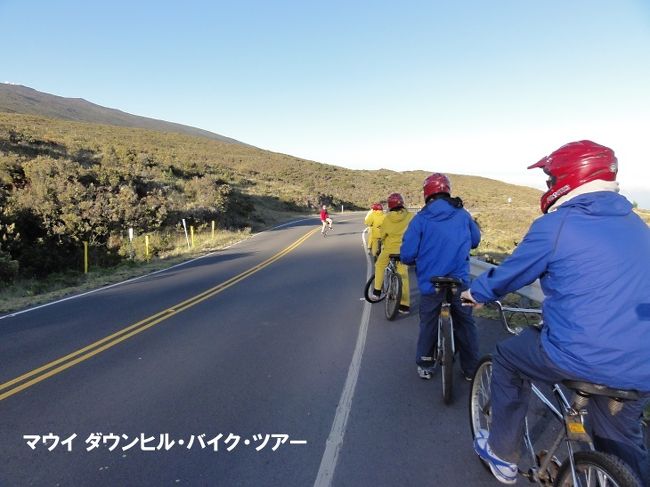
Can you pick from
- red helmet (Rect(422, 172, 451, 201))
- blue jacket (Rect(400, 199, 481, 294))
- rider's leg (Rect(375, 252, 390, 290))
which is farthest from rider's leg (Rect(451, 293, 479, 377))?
rider's leg (Rect(375, 252, 390, 290))

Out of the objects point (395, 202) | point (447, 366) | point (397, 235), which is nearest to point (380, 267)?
point (397, 235)

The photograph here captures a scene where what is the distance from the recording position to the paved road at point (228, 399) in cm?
353

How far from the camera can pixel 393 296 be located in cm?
786

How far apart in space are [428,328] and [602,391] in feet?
8.54

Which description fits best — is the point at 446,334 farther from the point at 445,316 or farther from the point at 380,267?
the point at 380,267

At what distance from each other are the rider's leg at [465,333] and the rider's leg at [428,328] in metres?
0.19

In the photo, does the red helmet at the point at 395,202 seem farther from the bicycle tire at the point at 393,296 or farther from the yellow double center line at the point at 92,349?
the yellow double center line at the point at 92,349

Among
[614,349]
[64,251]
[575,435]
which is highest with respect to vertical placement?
[614,349]

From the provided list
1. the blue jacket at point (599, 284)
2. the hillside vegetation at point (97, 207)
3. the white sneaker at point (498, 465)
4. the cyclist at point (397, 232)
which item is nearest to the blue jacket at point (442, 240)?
the white sneaker at point (498, 465)

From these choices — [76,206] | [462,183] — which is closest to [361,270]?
[76,206]

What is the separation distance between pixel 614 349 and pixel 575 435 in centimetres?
51

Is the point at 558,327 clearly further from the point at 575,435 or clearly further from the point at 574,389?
the point at 575,435

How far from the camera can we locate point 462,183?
96.1 meters

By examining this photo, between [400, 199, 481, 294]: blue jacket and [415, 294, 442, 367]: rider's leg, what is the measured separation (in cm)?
10
